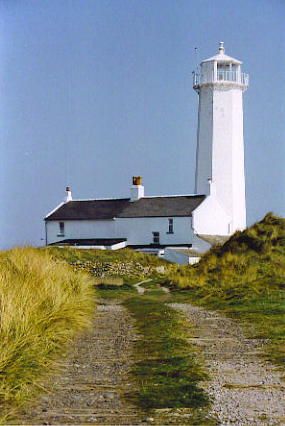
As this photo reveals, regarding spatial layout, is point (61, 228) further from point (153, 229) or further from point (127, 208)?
point (153, 229)

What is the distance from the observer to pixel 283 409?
5188 mm

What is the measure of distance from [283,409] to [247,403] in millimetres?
290

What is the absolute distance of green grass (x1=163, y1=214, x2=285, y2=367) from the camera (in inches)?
395

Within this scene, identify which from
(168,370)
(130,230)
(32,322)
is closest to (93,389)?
(168,370)

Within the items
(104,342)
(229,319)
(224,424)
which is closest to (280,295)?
(229,319)

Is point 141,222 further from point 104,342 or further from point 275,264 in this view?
point 104,342

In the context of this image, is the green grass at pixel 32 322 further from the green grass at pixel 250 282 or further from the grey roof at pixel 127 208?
the grey roof at pixel 127 208

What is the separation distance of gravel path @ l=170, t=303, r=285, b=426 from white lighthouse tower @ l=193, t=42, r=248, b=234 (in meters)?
29.8

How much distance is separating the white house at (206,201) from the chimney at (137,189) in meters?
0.48

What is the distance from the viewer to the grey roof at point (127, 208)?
39.9 meters

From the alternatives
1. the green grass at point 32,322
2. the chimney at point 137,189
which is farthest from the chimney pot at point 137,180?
the green grass at point 32,322

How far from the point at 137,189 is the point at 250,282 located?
2626cm

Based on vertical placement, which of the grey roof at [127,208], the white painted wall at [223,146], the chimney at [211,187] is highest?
the white painted wall at [223,146]

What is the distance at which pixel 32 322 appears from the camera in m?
7.71
